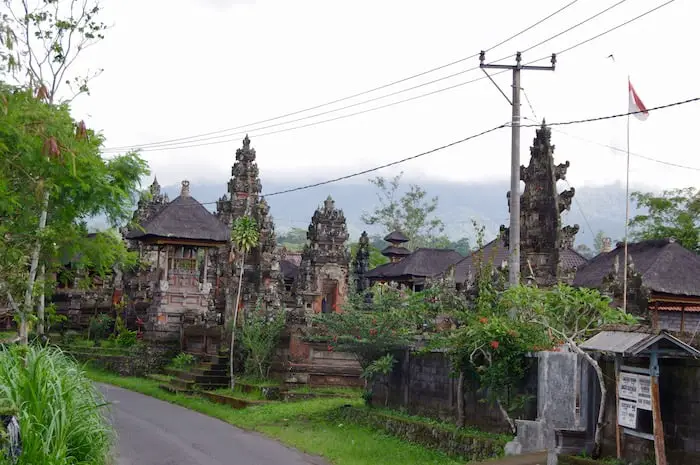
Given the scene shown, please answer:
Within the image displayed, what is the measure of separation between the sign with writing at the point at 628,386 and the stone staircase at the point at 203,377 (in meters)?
17.2

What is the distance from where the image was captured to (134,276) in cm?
4053

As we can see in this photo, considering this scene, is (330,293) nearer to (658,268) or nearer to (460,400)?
(658,268)

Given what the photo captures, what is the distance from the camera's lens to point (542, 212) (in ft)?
77.0

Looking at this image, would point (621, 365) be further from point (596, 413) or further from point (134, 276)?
point (134, 276)

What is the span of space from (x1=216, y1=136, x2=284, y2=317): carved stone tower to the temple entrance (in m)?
3.18

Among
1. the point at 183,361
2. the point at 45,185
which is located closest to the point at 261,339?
the point at 183,361

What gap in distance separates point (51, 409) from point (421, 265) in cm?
3829

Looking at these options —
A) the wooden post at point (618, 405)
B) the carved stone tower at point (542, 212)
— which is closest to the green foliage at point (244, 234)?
the carved stone tower at point (542, 212)

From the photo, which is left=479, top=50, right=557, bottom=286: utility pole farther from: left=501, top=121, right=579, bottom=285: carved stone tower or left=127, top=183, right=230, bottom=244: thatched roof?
left=127, top=183, right=230, bottom=244: thatched roof

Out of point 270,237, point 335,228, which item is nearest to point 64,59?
point 270,237

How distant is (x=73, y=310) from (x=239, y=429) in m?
21.3

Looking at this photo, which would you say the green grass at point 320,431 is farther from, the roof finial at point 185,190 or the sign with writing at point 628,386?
the roof finial at point 185,190

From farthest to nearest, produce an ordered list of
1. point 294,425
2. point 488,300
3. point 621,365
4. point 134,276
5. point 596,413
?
1. point 134,276
2. point 294,425
3. point 488,300
4. point 596,413
5. point 621,365

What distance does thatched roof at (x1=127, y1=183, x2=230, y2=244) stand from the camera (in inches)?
1325
